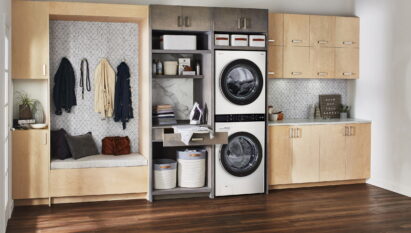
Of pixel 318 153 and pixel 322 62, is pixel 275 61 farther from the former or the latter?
pixel 318 153

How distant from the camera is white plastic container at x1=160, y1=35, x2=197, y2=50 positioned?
231 inches

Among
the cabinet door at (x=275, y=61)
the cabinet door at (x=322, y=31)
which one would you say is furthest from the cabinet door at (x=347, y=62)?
the cabinet door at (x=275, y=61)

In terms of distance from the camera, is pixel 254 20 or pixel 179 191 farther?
pixel 254 20

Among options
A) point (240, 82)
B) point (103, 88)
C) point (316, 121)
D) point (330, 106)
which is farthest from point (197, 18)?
point (330, 106)

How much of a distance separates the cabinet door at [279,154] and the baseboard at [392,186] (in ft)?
3.93

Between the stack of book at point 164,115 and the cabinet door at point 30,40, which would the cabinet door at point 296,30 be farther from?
the cabinet door at point 30,40

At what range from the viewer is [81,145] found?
5.97 metres

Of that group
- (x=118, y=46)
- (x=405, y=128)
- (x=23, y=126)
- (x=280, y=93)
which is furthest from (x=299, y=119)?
(x=23, y=126)

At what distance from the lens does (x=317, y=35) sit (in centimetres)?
674

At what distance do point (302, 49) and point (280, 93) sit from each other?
0.69m

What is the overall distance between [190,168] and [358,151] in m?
2.32

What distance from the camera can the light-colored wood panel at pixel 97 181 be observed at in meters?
5.70

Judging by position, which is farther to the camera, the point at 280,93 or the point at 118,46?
the point at 280,93

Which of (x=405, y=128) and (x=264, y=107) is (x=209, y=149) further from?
(x=405, y=128)
